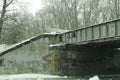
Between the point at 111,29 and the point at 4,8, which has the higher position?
the point at 4,8

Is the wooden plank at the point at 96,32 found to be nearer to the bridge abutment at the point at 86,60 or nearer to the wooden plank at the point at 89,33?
the wooden plank at the point at 89,33

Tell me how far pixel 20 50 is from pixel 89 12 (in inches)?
1522

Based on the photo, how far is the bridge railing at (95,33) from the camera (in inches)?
930

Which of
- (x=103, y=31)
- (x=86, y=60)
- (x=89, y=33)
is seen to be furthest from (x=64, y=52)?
(x=103, y=31)

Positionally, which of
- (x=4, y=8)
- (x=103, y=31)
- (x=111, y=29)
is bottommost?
(x=103, y=31)

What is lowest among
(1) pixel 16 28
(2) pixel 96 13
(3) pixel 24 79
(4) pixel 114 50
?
(3) pixel 24 79

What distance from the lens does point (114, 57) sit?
38.9 metres

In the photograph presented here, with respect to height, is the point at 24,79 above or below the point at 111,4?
below

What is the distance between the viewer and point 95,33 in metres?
26.7

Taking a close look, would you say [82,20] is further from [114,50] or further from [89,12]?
[114,50]

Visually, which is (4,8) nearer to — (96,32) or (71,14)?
(96,32)

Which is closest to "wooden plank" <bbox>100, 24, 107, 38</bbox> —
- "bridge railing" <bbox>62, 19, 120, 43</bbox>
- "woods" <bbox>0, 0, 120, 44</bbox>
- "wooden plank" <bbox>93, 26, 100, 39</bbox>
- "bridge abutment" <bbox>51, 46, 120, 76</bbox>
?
"bridge railing" <bbox>62, 19, 120, 43</bbox>

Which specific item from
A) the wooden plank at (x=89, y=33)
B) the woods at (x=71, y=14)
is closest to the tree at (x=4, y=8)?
the woods at (x=71, y=14)

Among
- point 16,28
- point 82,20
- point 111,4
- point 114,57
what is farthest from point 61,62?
point 82,20
